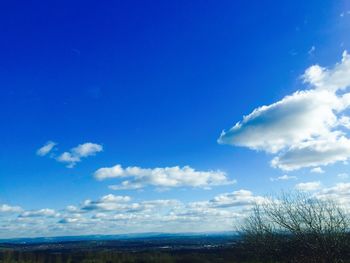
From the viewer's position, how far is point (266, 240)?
4850 centimetres

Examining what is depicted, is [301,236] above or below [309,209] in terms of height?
below

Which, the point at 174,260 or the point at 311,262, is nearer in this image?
the point at 311,262

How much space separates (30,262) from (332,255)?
4604 inches

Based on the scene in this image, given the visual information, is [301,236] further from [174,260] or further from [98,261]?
[98,261]

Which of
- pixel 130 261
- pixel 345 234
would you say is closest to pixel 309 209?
pixel 345 234

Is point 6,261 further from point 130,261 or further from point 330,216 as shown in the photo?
point 330,216

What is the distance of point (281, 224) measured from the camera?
31.5 meters

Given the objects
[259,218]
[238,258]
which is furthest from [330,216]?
[238,258]

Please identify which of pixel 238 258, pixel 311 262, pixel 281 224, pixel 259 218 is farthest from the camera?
pixel 238 258

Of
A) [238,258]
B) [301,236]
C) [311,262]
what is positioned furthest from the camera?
[238,258]

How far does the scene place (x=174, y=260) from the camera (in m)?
122

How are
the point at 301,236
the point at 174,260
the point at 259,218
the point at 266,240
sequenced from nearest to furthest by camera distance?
the point at 301,236, the point at 266,240, the point at 259,218, the point at 174,260

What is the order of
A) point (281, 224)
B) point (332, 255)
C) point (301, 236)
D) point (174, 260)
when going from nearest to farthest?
1. point (332, 255)
2. point (301, 236)
3. point (281, 224)
4. point (174, 260)

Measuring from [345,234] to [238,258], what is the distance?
4688cm
